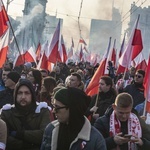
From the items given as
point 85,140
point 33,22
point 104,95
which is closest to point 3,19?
point 104,95

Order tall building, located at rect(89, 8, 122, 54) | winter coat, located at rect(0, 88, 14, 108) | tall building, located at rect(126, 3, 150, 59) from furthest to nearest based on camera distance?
Result: tall building, located at rect(89, 8, 122, 54) → tall building, located at rect(126, 3, 150, 59) → winter coat, located at rect(0, 88, 14, 108)

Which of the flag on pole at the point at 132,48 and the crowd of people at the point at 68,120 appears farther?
the flag on pole at the point at 132,48

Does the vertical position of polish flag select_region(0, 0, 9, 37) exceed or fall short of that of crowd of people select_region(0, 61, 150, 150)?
it exceeds it

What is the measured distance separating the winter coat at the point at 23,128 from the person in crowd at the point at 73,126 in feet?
2.84

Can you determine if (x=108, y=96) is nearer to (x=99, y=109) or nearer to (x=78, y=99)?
(x=99, y=109)

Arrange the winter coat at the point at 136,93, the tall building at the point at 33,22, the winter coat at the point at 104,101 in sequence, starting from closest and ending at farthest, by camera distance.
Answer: the winter coat at the point at 104,101, the winter coat at the point at 136,93, the tall building at the point at 33,22

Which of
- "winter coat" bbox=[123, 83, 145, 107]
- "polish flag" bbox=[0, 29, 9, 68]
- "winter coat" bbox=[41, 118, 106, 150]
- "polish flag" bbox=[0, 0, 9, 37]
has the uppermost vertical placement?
"polish flag" bbox=[0, 0, 9, 37]

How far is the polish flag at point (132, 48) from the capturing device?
8609mm

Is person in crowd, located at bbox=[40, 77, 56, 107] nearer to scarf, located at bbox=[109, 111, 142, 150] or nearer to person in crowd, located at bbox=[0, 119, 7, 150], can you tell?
scarf, located at bbox=[109, 111, 142, 150]

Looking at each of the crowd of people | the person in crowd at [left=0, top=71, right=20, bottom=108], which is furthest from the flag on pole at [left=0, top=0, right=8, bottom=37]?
the person in crowd at [left=0, top=71, right=20, bottom=108]

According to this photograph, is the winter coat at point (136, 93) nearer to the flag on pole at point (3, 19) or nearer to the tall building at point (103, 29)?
the flag on pole at point (3, 19)

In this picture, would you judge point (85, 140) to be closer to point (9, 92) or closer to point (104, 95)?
point (9, 92)

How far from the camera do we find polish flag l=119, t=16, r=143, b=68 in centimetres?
861

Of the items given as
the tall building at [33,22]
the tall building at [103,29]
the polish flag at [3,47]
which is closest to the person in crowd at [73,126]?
the polish flag at [3,47]
